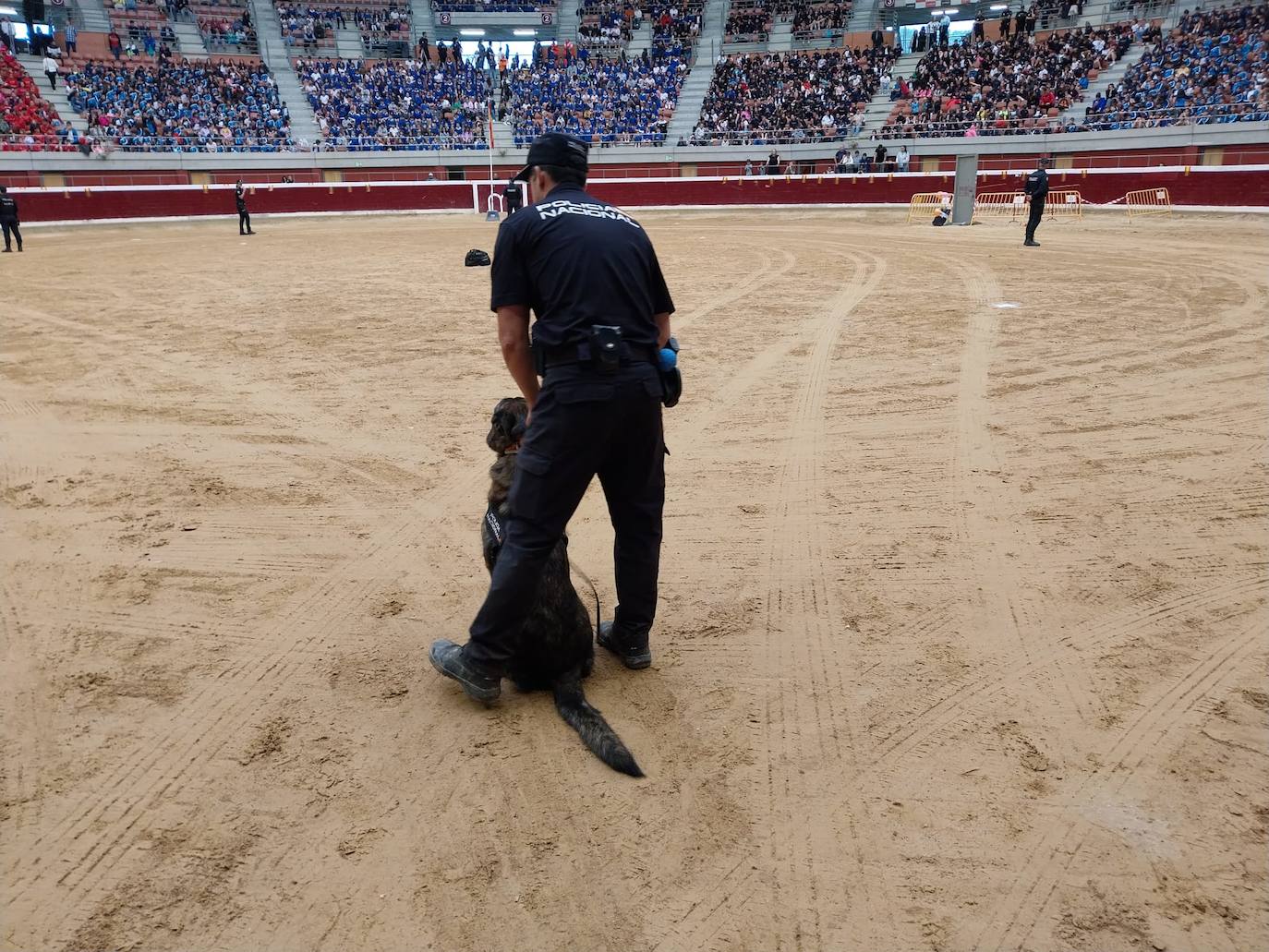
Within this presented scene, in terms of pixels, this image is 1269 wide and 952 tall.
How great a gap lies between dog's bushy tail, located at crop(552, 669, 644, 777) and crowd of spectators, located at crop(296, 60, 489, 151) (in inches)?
1667

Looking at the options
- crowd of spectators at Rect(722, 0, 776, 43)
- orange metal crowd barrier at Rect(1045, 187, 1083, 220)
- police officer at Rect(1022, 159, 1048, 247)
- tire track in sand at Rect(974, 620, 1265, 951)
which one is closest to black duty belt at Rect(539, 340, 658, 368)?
tire track in sand at Rect(974, 620, 1265, 951)

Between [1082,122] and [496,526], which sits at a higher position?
[1082,122]

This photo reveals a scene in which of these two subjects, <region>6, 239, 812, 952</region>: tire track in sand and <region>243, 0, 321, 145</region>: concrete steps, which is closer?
<region>6, 239, 812, 952</region>: tire track in sand

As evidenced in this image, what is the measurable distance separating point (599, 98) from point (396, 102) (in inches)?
406

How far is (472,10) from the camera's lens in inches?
1914

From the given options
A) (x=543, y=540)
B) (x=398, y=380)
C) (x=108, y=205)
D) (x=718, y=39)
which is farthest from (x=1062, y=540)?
(x=718, y=39)

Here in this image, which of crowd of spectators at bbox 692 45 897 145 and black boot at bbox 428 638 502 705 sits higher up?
crowd of spectators at bbox 692 45 897 145

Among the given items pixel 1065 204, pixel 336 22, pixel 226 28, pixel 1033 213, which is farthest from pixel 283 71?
pixel 1033 213

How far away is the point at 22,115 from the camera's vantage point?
116 ft

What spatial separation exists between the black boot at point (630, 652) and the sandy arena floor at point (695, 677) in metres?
0.12

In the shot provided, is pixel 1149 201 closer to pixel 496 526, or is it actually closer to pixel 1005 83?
pixel 1005 83

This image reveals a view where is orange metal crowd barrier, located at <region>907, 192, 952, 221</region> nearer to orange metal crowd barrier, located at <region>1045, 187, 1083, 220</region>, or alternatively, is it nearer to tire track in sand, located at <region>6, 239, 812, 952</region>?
orange metal crowd barrier, located at <region>1045, 187, 1083, 220</region>

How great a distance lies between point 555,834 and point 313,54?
51041 mm

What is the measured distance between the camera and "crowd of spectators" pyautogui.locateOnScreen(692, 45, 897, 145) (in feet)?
134
